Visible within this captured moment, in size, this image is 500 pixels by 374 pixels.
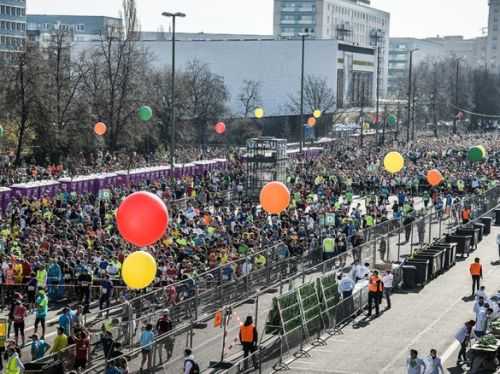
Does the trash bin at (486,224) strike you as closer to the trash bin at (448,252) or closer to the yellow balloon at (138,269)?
the trash bin at (448,252)

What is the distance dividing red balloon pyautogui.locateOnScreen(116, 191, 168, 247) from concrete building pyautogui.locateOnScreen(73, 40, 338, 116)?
9352 centimetres

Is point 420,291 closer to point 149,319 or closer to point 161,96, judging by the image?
point 149,319

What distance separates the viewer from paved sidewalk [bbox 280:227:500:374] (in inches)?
859

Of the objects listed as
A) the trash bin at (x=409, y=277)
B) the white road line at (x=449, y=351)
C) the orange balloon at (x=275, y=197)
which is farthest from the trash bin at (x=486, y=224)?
the white road line at (x=449, y=351)

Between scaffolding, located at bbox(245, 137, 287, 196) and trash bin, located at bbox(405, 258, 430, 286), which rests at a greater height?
scaffolding, located at bbox(245, 137, 287, 196)

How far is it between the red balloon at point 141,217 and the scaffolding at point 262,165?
93.8 ft

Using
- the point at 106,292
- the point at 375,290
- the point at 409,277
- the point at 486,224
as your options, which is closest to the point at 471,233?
the point at 486,224

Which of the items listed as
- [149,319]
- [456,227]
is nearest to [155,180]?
[456,227]

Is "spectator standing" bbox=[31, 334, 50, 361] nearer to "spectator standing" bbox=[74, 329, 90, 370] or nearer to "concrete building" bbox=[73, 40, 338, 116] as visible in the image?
"spectator standing" bbox=[74, 329, 90, 370]

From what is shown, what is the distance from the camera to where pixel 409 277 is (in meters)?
30.7

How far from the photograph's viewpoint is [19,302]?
74.0 ft

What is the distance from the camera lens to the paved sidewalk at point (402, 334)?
21.8 metres

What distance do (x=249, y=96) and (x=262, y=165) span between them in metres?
61.4

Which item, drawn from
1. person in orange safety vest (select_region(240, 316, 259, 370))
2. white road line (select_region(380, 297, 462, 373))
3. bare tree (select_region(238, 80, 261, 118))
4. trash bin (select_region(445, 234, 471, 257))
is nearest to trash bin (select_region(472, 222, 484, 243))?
trash bin (select_region(445, 234, 471, 257))
